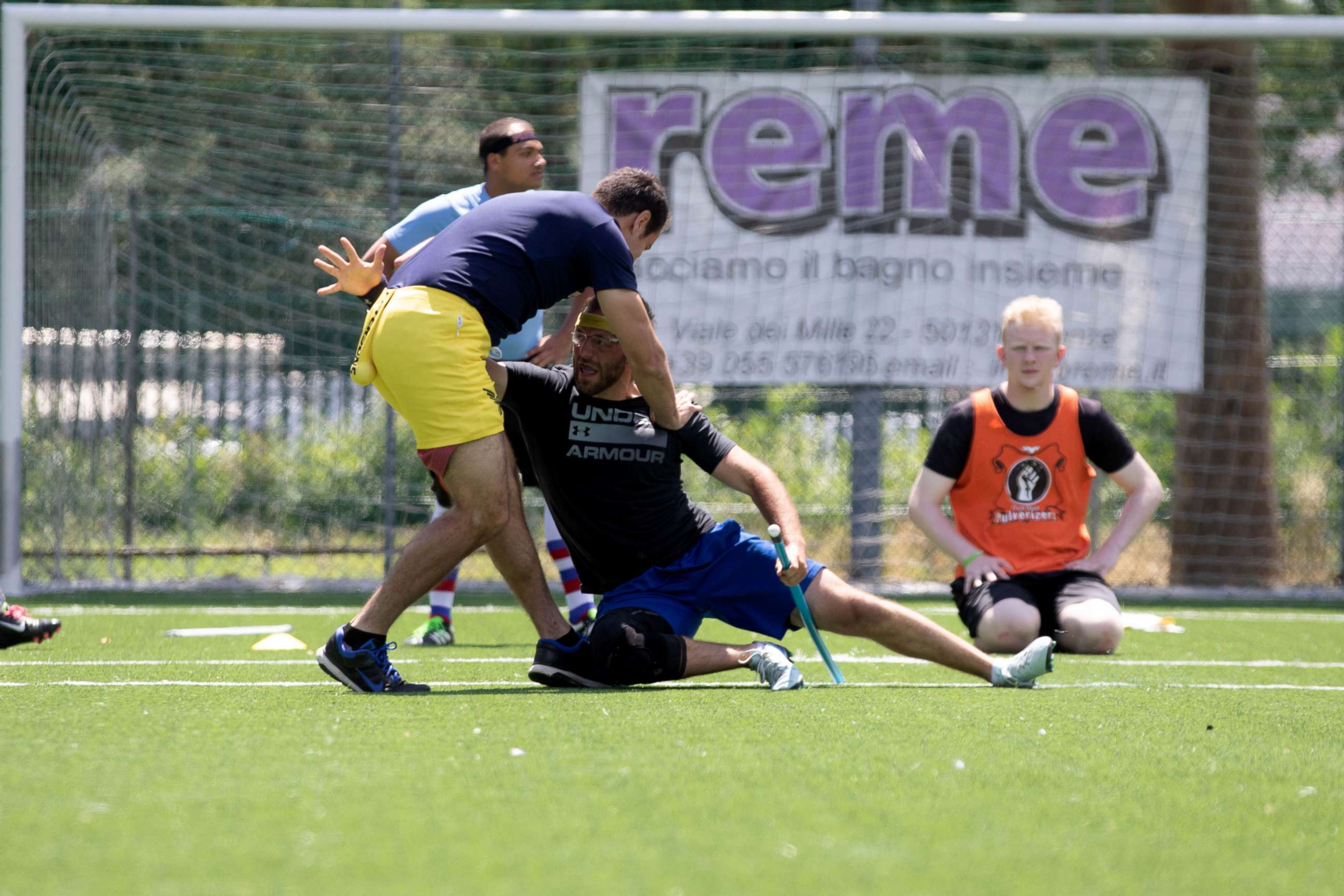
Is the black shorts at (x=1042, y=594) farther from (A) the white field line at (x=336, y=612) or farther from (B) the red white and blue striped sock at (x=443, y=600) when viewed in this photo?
(B) the red white and blue striped sock at (x=443, y=600)

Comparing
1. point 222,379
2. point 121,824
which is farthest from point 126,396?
point 121,824

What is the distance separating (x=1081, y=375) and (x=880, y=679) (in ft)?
13.5

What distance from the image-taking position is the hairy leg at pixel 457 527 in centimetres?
345

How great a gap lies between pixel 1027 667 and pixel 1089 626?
1017 mm

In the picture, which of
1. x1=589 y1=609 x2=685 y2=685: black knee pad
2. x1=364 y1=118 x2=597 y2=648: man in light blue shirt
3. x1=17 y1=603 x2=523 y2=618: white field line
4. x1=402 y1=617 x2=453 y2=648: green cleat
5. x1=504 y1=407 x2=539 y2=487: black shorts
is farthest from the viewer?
x1=17 y1=603 x2=523 y2=618: white field line

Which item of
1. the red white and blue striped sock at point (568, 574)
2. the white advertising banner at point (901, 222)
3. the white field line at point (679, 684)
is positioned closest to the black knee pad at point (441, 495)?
the red white and blue striped sock at point (568, 574)

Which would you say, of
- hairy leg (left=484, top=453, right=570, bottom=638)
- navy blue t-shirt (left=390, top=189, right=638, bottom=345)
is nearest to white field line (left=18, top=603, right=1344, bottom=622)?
hairy leg (left=484, top=453, right=570, bottom=638)

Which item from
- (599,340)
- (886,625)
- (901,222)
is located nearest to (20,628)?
(599,340)

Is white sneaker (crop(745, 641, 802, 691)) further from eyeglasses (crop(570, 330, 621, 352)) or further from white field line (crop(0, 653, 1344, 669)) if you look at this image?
eyeglasses (crop(570, 330, 621, 352))

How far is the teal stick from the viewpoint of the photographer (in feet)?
11.5

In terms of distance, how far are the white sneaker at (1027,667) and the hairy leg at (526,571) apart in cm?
119

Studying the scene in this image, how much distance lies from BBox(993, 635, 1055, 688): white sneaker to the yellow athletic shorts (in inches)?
60.0

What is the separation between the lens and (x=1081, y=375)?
7598 millimetres

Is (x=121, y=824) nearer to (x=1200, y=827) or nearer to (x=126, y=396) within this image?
(x=1200, y=827)
